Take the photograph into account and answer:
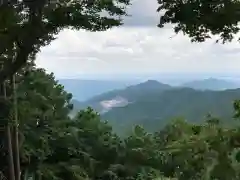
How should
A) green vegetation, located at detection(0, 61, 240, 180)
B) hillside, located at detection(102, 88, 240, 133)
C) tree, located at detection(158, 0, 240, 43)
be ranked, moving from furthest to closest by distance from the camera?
hillside, located at detection(102, 88, 240, 133) < green vegetation, located at detection(0, 61, 240, 180) < tree, located at detection(158, 0, 240, 43)

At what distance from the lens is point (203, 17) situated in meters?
4.19

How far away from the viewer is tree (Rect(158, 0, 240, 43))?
414 centimetres

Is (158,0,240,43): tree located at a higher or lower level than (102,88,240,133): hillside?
higher

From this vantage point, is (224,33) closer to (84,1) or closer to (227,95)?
(84,1)

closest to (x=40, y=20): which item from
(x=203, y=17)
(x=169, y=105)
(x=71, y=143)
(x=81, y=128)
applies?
(x=203, y=17)

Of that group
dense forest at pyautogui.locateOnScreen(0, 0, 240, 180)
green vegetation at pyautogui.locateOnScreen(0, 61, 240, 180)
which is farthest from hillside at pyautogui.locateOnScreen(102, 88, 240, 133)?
dense forest at pyautogui.locateOnScreen(0, 0, 240, 180)

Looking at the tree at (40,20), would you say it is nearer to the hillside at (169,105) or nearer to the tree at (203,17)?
the tree at (203,17)

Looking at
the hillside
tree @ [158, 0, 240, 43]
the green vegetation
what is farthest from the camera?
the hillside

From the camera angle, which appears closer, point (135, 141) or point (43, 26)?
point (43, 26)

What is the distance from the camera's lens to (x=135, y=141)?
14.6 metres

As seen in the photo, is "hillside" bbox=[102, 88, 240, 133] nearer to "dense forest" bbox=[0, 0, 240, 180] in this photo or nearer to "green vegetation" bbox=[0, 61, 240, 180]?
"green vegetation" bbox=[0, 61, 240, 180]

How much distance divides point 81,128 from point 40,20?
1132cm

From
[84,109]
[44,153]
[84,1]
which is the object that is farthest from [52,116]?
[84,1]

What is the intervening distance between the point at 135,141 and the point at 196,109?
118 feet
